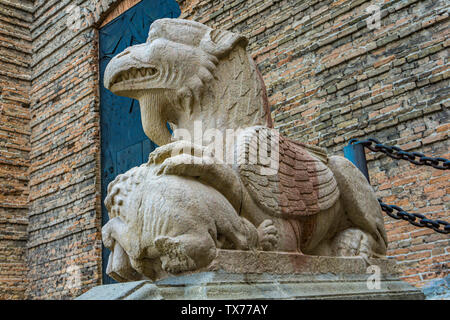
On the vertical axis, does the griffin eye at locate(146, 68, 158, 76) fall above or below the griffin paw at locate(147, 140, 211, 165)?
above

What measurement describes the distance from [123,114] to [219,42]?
5.24 metres

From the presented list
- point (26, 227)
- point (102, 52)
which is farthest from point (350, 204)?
Answer: point (26, 227)

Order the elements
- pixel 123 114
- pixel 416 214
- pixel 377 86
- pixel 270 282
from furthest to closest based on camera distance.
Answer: pixel 123 114, pixel 377 86, pixel 416 214, pixel 270 282

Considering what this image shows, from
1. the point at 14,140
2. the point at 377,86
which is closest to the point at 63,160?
the point at 14,140

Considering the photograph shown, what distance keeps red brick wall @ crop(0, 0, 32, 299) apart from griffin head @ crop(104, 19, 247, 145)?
22.2 feet

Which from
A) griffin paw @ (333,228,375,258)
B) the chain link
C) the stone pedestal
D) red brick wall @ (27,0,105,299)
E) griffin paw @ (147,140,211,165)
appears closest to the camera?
the stone pedestal

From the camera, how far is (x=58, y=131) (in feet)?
26.4

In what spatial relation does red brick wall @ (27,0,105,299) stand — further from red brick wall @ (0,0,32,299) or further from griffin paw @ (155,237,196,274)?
griffin paw @ (155,237,196,274)

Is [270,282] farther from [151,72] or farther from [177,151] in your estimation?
[151,72]

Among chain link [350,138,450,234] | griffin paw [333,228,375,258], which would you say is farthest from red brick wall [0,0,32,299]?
griffin paw [333,228,375,258]

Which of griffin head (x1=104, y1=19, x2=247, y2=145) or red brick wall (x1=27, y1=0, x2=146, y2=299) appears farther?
red brick wall (x1=27, y1=0, x2=146, y2=299)

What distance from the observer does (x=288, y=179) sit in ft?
6.80

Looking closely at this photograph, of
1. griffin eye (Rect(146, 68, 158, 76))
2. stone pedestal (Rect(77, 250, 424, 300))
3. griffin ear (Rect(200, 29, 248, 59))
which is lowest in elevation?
stone pedestal (Rect(77, 250, 424, 300))

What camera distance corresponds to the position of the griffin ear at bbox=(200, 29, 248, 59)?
221cm
